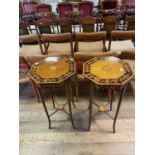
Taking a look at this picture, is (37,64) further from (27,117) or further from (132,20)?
(132,20)

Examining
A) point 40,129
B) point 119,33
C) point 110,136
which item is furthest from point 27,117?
point 119,33

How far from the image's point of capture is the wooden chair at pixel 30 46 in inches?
107

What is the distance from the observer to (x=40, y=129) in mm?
2180

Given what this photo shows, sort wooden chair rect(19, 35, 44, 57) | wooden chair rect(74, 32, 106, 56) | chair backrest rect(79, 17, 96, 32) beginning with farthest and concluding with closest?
chair backrest rect(79, 17, 96, 32)
wooden chair rect(19, 35, 44, 57)
wooden chair rect(74, 32, 106, 56)

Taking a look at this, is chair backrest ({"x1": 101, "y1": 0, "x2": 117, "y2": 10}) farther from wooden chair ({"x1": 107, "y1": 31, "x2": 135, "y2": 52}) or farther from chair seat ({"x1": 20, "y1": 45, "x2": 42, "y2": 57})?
chair seat ({"x1": 20, "y1": 45, "x2": 42, "y2": 57})

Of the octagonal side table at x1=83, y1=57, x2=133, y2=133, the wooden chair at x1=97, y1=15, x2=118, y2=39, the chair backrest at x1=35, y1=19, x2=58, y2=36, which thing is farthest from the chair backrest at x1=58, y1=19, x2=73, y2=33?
the octagonal side table at x1=83, y1=57, x2=133, y2=133

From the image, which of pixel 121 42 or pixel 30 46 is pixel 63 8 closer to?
pixel 30 46

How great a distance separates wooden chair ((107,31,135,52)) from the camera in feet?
8.57

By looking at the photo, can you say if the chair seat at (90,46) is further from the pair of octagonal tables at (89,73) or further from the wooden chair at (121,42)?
the pair of octagonal tables at (89,73)

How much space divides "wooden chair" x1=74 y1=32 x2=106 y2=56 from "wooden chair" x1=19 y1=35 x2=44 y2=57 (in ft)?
1.69

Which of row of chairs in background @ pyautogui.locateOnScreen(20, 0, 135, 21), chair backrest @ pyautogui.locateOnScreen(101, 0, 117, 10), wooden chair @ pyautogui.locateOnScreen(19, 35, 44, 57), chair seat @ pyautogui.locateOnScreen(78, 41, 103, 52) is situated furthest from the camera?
chair backrest @ pyautogui.locateOnScreen(101, 0, 117, 10)

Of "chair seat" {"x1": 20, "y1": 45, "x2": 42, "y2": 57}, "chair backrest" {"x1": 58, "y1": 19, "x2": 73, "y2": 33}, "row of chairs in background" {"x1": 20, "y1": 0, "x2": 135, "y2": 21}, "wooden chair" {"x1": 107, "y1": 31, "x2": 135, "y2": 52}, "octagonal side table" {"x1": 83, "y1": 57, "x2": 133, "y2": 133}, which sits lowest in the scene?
"octagonal side table" {"x1": 83, "y1": 57, "x2": 133, "y2": 133}

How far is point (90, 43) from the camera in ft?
9.76
